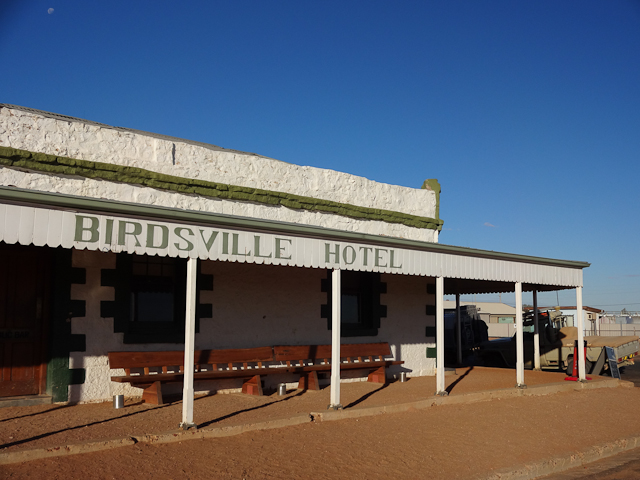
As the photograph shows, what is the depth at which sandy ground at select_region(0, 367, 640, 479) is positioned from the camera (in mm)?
5652

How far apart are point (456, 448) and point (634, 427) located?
3.49 meters

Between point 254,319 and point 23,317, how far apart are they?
12.4 feet

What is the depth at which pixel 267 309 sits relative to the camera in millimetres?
10828

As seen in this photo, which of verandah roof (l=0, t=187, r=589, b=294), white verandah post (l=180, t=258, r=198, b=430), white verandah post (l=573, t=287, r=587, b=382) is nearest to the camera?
verandah roof (l=0, t=187, r=589, b=294)

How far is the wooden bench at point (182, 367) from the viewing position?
8688mm

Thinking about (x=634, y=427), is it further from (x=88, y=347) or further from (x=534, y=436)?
(x=88, y=347)

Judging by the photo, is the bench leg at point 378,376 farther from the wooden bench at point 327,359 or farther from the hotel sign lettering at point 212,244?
the hotel sign lettering at point 212,244

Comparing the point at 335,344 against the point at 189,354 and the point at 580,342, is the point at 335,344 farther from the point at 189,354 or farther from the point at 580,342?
the point at 580,342

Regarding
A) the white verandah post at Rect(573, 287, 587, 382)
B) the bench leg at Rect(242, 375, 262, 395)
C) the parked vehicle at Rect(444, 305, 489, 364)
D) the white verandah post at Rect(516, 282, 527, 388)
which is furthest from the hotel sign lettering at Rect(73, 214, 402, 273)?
the parked vehicle at Rect(444, 305, 489, 364)

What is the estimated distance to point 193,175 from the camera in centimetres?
1055

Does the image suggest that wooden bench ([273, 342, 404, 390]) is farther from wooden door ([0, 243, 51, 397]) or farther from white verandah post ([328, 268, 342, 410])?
wooden door ([0, 243, 51, 397])

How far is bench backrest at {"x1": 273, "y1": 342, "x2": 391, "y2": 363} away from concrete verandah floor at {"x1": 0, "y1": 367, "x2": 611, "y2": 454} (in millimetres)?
613

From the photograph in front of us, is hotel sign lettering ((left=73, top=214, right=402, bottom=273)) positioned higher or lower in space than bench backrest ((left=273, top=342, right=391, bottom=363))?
higher

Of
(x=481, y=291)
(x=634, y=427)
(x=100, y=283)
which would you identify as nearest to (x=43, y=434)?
(x=100, y=283)
